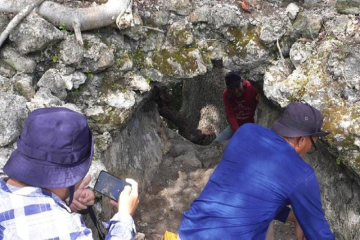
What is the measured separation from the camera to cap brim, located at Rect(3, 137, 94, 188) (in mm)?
1971

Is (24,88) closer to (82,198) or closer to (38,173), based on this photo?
(82,198)

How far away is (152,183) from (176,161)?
72 cm

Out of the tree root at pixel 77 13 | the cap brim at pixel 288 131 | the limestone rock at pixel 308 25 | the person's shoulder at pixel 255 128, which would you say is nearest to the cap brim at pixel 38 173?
the person's shoulder at pixel 255 128

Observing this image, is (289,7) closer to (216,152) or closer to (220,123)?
(216,152)

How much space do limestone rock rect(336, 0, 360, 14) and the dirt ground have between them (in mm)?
2875

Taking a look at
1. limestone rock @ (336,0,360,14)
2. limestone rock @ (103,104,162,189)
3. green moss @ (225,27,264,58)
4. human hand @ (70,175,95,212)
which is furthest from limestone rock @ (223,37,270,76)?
human hand @ (70,175,95,212)

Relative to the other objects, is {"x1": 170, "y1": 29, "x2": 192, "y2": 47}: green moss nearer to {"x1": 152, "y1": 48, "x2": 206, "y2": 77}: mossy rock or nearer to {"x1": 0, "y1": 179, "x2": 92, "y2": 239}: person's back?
{"x1": 152, "y1": 48, "x2": 206, "y2": 77}: mossy rock

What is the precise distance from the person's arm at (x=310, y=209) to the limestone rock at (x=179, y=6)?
3.16 m

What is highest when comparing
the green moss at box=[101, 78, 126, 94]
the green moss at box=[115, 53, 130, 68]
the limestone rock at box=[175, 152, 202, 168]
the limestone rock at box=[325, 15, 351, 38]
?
the limestone rock at box=[325, 15, 351, 38]

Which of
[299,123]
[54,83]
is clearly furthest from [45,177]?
[54,83]

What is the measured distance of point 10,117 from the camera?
3643 millimetres

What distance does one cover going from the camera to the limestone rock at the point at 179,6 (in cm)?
511

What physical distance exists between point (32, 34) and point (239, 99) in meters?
3.43

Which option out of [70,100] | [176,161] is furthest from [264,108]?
[70,100]
